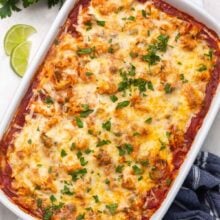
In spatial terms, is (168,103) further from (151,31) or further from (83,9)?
(83,9)

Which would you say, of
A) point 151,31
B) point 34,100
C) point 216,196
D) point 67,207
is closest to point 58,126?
point 34,100

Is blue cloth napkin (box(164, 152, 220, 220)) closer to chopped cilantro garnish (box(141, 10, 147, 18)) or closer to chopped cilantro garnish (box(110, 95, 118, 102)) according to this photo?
chopped cilantro garnish (box(110, 95, 118, 102))

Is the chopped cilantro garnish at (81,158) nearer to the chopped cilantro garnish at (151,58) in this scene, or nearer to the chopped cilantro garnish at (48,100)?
the chopped cilantro garnish at (48,100)

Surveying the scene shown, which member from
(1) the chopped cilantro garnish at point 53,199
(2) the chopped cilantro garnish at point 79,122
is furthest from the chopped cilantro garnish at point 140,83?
(1) the chopped cilantro garnish at point 53,199

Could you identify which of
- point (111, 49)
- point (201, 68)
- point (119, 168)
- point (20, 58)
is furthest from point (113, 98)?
point (20, 58)

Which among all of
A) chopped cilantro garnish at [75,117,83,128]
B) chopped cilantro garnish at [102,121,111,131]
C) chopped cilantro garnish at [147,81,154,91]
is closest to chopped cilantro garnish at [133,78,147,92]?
chopped cilantro garnish at [147,81,154,91]

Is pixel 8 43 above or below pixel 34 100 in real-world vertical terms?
above
